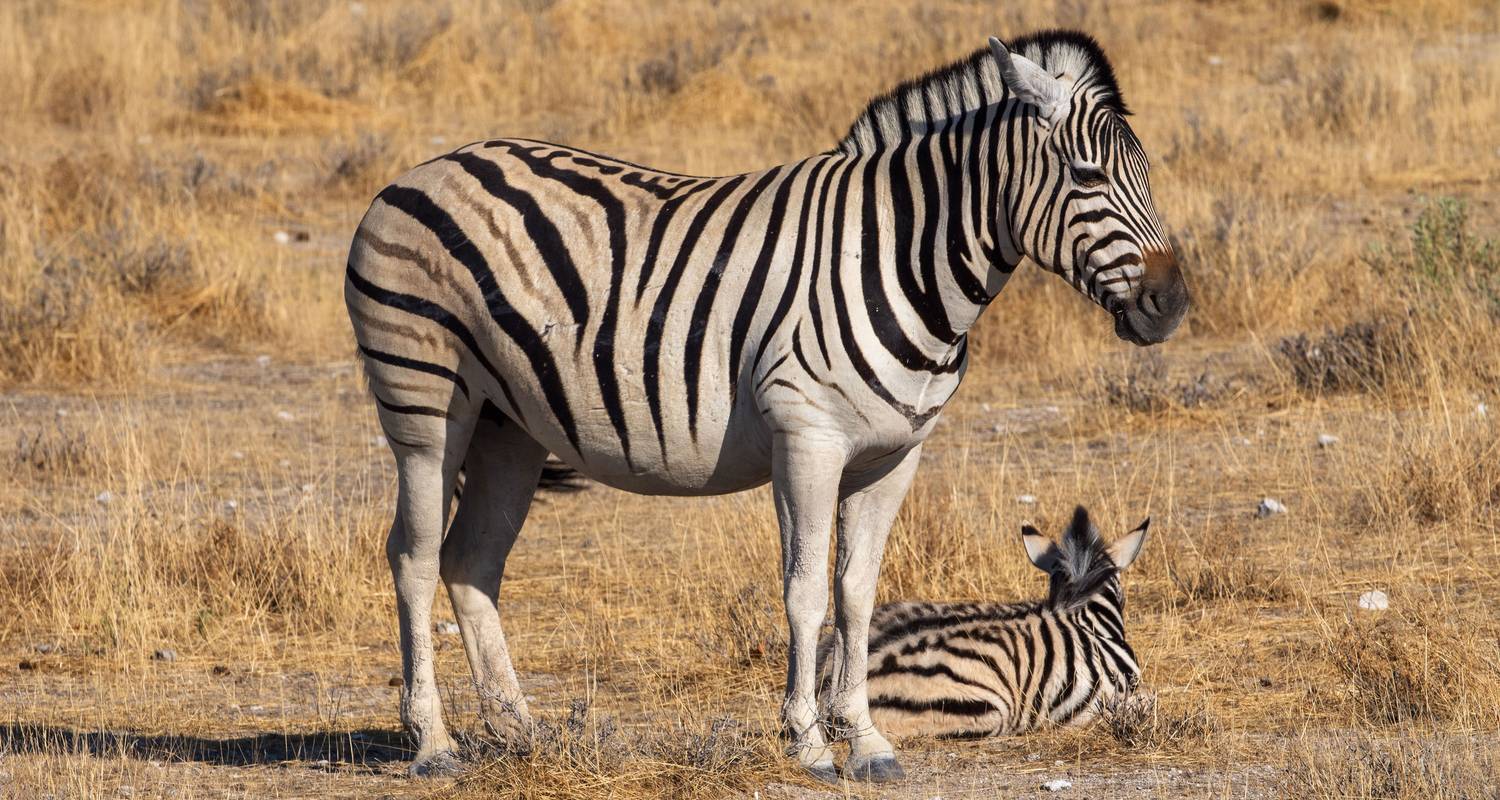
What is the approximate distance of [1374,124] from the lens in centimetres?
1652

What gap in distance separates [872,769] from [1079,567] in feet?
4.28

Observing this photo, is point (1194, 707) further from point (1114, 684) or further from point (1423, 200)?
point (1423, 200)

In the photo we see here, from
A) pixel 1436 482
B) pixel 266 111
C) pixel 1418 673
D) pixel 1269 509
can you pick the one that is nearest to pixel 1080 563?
pixel 1418 673

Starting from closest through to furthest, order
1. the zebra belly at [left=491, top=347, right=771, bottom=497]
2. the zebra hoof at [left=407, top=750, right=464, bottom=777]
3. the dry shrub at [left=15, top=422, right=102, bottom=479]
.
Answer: the zebra belly at [left=491, top=347, right=771, bottom=497]
the zebra hoof at [left=407, top=750, right=464, bottom=777]
the dry shrub at [left=15, top=422, right=102, bottom=479]

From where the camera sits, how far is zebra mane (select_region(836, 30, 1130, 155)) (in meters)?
5.32

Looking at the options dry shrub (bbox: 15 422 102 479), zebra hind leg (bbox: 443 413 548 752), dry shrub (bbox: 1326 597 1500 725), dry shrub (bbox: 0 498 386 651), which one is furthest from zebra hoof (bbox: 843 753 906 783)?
dry shrub (bbox: 15 422 102 479)

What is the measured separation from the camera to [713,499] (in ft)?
29.1

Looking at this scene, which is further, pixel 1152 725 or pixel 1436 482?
pixel 1436 482

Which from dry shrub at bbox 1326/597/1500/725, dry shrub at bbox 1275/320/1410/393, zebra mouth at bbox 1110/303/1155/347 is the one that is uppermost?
dry shrub at bbox 1275/320/1410/393

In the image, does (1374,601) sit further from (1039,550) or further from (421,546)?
(421,546)

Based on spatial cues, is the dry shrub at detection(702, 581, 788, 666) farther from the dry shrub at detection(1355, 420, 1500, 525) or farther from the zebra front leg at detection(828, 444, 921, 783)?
the dry shrub at detection(1355, 420, 1500, 525)

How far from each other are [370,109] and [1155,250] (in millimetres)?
15182

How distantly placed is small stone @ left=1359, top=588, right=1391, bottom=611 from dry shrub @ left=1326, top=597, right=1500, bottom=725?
48cm

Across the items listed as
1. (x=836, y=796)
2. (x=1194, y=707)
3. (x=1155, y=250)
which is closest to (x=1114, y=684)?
(x=1194, y=707)
